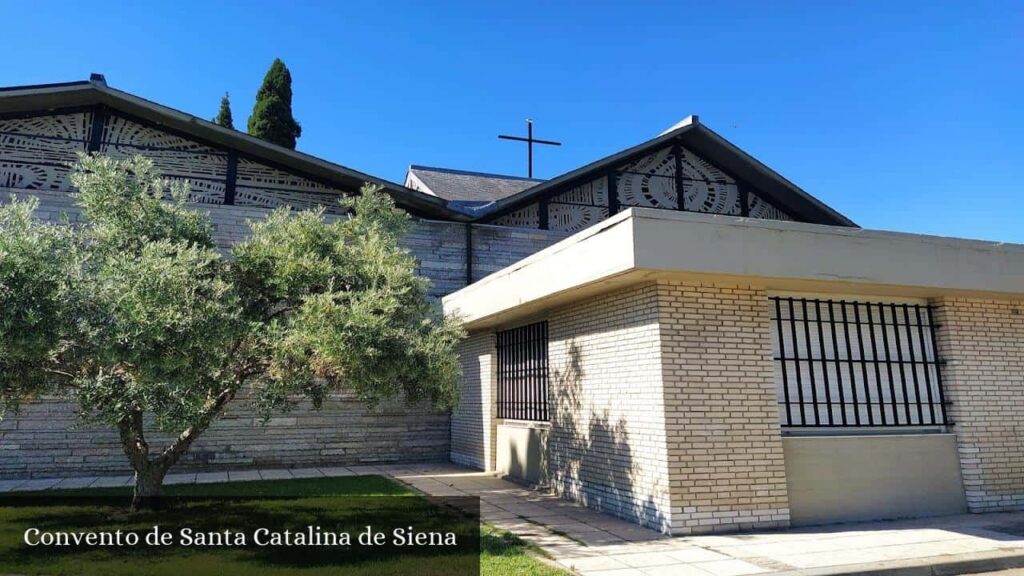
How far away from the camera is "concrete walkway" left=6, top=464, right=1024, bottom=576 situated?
17.7ft

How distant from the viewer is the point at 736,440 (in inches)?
279

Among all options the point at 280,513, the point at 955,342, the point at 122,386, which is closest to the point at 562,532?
the point at 280,513

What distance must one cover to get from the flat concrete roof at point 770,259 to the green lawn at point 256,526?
3103mm

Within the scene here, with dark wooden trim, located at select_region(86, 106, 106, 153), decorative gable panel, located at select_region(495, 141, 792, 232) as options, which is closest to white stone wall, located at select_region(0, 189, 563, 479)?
decorative gable panel, located at select_region(495, 141, 792, 232)

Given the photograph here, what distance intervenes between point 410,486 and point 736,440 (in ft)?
17.1

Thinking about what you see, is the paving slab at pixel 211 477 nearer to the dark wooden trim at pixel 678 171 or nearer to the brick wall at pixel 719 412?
the brick wall at pixel 719 412

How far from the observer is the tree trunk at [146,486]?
7.66 m

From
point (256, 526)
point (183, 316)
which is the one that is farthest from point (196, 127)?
point (256, 526)

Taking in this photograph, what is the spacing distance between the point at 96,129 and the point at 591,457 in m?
11.3

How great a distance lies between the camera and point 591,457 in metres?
8.30

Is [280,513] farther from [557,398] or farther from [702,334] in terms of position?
[702,334]

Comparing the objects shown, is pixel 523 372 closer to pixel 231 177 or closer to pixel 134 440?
pixel 134 440

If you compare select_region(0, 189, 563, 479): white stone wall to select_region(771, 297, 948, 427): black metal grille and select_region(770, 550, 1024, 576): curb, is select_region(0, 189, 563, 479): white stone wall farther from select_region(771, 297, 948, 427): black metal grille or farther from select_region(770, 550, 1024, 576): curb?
select_region(770, 550, 1024, 576): curb

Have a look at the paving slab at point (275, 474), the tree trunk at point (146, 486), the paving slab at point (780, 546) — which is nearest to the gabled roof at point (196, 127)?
the paving slab at point (275, 474)
